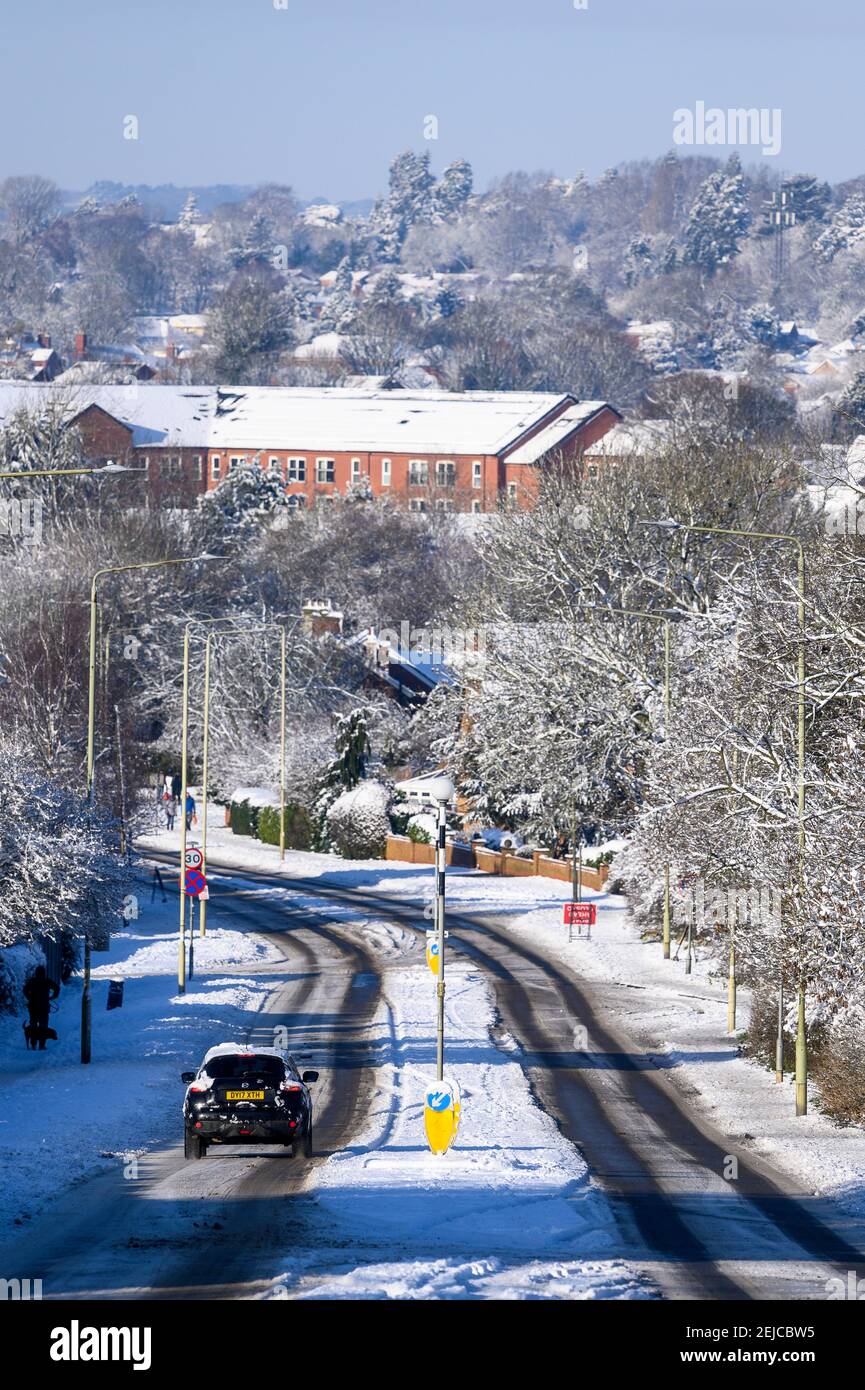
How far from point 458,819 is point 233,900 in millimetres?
12854

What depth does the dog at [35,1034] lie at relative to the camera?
134 feet

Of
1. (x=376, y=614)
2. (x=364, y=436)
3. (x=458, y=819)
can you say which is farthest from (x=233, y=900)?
(x=364, y=436)

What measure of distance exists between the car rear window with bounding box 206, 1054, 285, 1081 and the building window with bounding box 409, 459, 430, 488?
414 ft

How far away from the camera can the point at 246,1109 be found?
28594 mm

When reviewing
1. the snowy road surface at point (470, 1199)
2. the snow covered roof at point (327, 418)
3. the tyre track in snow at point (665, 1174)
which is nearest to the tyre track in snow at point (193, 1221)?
the snowy road surface at point (470, 1199)

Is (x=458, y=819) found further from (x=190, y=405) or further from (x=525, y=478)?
(x=190, y=405)

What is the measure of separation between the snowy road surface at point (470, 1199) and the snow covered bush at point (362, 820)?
3525 cm

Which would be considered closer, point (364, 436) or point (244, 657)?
point (244, 657)

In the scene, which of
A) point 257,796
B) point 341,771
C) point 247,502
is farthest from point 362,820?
point 247,502

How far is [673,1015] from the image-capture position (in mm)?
47312

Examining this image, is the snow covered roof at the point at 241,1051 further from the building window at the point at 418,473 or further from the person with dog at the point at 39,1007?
the building window at the point at 418,473

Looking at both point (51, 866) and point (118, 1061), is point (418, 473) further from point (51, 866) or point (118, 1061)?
point (118, 1061)

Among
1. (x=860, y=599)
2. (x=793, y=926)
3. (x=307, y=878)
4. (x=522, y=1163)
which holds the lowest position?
(x=307, y=878)

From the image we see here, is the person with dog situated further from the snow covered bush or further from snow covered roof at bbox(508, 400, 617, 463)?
snow covered roof at bbox(508, 400, 617, 463)
